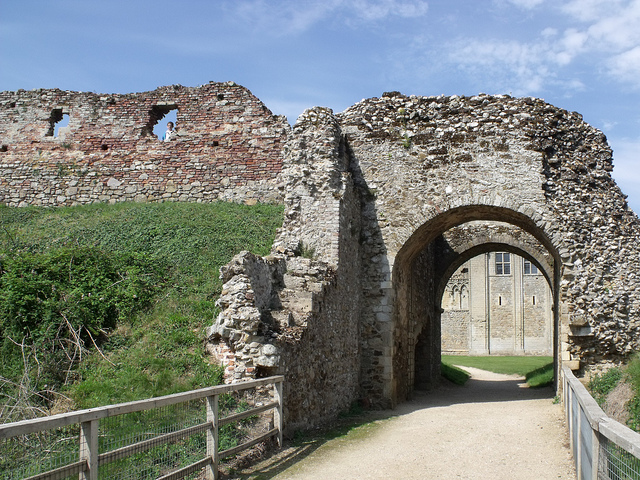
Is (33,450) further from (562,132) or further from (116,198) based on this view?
(116,198)

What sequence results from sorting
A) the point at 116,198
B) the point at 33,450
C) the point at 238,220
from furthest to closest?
the point at 116,198 < the point at 238,220 < the point at 33,450

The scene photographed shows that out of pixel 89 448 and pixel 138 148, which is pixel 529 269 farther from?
pixel 89 448

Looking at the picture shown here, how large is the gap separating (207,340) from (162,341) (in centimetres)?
65

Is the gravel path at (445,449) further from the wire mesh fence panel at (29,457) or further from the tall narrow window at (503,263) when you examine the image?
the tall narrow window at (503,263)

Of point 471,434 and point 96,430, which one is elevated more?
point 96,430

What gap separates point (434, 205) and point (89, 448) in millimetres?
8710

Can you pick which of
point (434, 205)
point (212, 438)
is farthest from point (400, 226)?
point (212, 438)

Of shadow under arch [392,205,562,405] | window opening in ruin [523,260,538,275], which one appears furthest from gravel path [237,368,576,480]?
window opening in ruin [523,260,538,275]

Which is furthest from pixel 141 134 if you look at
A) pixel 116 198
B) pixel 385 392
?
pixel 385 392

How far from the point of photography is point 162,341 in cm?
805

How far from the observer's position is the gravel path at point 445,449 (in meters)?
5.99

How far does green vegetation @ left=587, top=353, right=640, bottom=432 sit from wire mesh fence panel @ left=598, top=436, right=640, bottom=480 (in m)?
4.86

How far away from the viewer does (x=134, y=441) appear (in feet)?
14.9

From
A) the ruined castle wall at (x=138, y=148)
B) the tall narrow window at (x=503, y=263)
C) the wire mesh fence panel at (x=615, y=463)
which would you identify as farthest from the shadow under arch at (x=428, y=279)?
the tall narrow window at (x=503, y=263)
